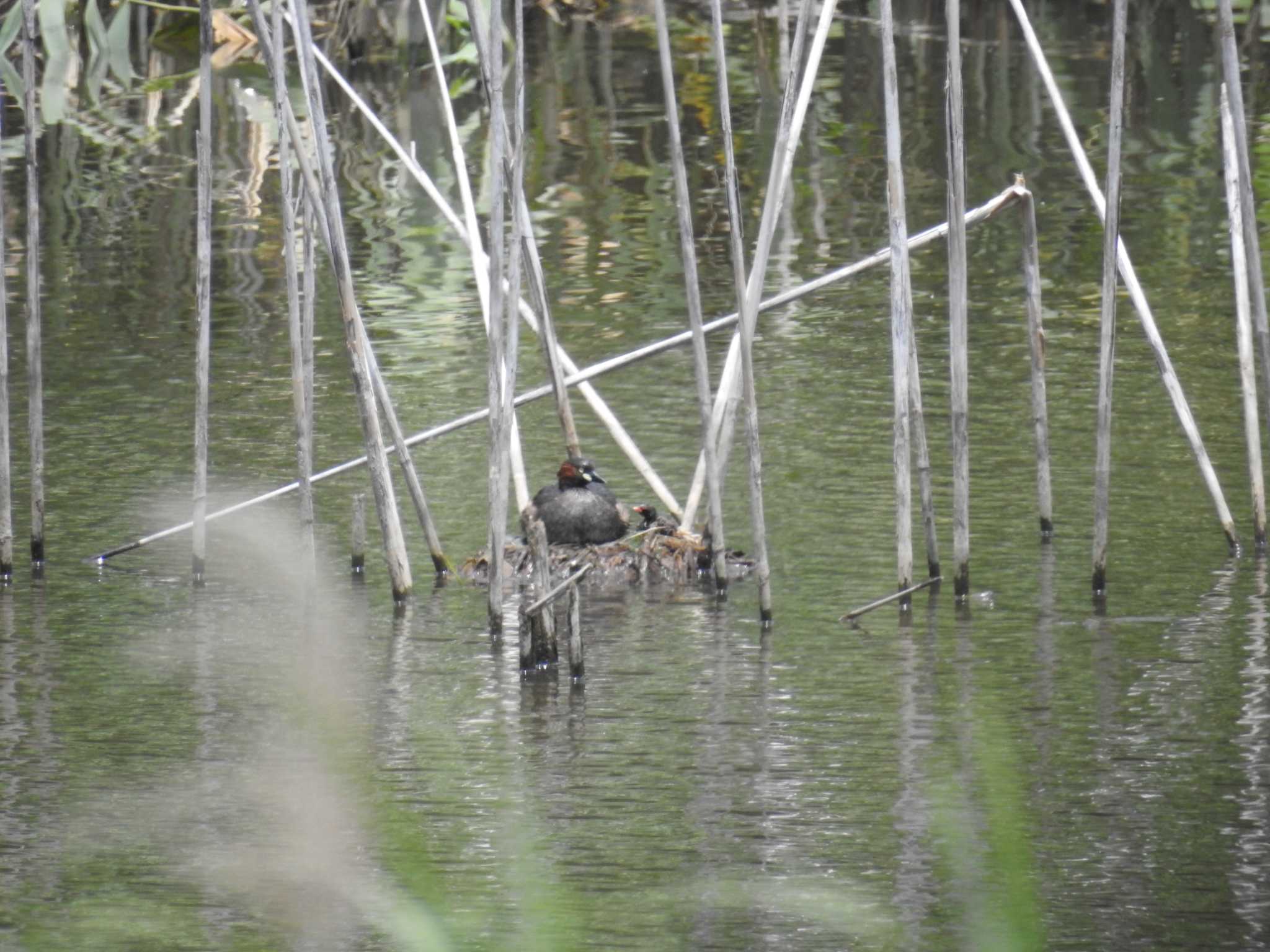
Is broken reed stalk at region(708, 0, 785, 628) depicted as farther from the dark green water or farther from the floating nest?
the floating nest

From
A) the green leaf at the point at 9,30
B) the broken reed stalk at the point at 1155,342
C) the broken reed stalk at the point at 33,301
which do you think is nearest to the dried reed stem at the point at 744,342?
the broken reed stalk at the point at 1155,342

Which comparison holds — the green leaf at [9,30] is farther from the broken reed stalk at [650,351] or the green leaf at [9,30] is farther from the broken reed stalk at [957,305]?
the broken reed stalk at [957,305]

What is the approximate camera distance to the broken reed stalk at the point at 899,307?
6.92 m

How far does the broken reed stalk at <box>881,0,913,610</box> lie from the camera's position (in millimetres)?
6922

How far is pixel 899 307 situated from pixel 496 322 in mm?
1278

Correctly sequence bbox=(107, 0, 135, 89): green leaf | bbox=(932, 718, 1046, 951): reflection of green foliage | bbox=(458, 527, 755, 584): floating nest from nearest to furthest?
bbox=(932, 718, 1046, 951): reflection of green foliage → bbox=(458, 527, 755, 584): floating nest → bbox=(107, 0, 135, 89): green leaf

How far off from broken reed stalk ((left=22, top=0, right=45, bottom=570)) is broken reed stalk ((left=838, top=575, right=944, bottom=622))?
2924mm

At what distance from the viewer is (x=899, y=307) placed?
23.7 feet

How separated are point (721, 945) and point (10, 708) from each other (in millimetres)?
2858

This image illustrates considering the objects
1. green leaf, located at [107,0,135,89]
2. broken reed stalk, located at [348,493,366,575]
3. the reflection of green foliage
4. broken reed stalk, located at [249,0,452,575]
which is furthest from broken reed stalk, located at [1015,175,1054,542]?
green leaf, located at [107,0,135,89]

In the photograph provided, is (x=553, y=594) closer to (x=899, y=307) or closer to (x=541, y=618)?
(x=541, y=618)

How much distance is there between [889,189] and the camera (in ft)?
23.4

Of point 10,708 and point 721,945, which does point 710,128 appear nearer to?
point 10,708

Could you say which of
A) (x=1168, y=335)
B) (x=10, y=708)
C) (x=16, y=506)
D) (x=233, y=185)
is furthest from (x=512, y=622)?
(x=233, y=185)
